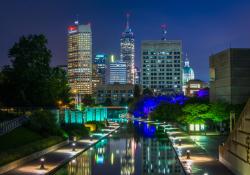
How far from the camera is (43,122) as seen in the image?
2144 inches

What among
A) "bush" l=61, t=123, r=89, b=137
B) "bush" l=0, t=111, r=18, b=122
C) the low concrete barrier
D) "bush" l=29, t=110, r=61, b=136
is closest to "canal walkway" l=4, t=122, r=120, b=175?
the low concrete barrier

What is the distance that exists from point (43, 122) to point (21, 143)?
34.0 ft

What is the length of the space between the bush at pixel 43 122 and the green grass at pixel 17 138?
4.80 feet

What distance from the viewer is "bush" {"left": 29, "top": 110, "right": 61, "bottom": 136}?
175 ft

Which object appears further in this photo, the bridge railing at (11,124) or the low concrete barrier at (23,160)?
the bridge railing at (11,124)

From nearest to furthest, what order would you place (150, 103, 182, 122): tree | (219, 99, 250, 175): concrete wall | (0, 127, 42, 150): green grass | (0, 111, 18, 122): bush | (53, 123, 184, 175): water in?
(219, 99, 250, 175): concrete wall → (53, 123, 184, 175): water → (0, 127, 42, 150): green grass → (0, 111, 18, 122): bush → (150, 103, 182, 122): tree

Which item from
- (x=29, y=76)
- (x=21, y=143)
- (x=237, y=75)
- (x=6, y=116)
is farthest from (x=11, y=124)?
(x=237, y=75)

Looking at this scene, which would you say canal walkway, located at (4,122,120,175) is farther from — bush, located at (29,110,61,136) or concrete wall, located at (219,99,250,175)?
concrete wall, located at (219,99,250,175)

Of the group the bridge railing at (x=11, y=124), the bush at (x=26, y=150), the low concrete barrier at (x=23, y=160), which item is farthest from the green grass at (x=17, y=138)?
the low concrete barrier at (x=23, y=160)

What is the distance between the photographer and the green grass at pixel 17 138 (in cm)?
4154

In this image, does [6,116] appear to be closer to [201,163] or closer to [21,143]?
[21,143]

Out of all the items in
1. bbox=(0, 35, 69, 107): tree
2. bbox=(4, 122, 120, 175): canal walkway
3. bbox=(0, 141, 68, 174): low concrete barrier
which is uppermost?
bbox=(0, 35, 69, 107): tree

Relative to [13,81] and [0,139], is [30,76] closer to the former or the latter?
[13,81]

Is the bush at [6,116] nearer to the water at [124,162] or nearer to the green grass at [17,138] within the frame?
the green grass at [17,138]
